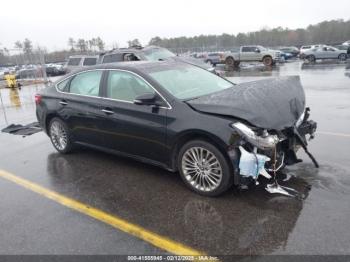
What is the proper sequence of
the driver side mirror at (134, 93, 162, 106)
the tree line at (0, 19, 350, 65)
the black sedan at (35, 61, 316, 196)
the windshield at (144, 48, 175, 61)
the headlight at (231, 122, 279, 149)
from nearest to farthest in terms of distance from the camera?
the headlight at (231, 122, 279, 149), the black sedan at (35, 61, 316, 196), the driver side mirror at (134, 93, 162, 106), the windshield at (144, 48, 175, 61), the tree line at (0, 19, 350, 65)

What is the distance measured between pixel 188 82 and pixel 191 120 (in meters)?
1.11

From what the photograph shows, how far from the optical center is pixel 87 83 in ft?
19.3

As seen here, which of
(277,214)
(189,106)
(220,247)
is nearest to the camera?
(220,247)

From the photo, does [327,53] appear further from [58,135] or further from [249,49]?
[58,135]

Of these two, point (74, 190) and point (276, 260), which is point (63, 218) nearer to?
point (74, 190)

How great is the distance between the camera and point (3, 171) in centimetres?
590

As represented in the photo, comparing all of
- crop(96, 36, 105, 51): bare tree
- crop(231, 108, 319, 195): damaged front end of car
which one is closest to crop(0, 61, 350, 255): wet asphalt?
crop(231, 108, 319, 195): damaged front end of car

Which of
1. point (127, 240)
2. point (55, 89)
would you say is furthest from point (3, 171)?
point (127, 240)

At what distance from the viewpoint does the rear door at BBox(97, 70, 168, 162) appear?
471cm

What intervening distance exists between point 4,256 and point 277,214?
2817 mm

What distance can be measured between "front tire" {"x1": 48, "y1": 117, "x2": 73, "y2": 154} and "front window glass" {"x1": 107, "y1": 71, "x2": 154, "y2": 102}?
143 cm

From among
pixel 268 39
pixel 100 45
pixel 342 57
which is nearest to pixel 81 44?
pixel 100 45

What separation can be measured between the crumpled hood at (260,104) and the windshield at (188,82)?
313 millimetres

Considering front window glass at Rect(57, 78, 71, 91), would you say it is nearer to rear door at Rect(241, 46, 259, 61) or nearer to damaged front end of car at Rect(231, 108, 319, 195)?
damaged front end of car at Rect(231, 108, 319, 195)
